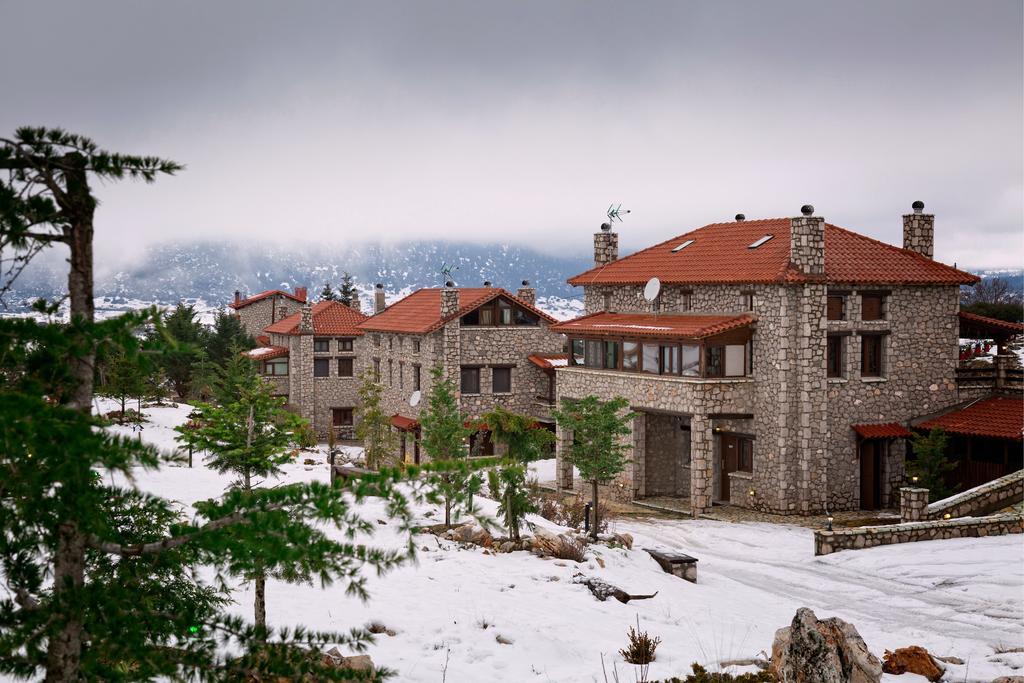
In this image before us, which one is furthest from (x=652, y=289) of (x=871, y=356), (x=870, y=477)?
(x=870, y=477)

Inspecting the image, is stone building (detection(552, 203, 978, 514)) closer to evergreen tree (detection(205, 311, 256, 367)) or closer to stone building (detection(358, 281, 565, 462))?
stone building (detection(358, 281, 565, 462))

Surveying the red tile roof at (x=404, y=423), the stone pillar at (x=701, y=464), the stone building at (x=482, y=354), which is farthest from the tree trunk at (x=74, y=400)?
the red tile roof at (x=404, y=423)

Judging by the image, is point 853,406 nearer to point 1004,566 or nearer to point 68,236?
point 1004,566

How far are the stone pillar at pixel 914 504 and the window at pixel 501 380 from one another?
67.7 ft

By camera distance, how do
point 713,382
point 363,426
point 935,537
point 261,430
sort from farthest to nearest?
point 363,426 → point 713,382 → point 935,537 → point 261,430

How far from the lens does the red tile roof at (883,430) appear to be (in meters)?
30.7

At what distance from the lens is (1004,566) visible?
21547 millimetres

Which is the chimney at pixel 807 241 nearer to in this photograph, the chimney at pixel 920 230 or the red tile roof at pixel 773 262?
the red tile roof at pixel 773 262

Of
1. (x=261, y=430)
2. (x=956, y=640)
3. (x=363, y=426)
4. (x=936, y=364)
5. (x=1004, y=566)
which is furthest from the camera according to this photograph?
(x=363, y=426)

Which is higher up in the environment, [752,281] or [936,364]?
[752,281]

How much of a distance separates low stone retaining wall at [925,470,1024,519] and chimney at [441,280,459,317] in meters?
22.2

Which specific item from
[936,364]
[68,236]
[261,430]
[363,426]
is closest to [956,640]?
[261,430]

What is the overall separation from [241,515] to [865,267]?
28110 millimetres

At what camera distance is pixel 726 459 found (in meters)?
32.2
